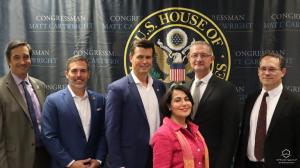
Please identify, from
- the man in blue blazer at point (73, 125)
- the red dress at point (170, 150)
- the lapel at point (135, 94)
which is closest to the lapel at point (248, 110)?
the red dress at point (170, 150)

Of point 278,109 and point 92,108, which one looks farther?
point 92,108

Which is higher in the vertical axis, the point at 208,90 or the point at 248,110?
the point at 208,90

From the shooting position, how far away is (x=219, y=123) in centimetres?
295

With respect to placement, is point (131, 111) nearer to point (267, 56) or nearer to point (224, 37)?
point (267, 56)

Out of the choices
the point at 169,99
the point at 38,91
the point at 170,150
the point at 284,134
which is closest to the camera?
the point at 170,150

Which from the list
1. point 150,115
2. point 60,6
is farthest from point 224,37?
point 60,6

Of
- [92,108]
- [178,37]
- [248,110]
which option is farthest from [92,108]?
[178,37]

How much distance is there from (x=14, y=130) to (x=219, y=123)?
1.64 metres

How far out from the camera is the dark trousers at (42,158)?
329 centimetres

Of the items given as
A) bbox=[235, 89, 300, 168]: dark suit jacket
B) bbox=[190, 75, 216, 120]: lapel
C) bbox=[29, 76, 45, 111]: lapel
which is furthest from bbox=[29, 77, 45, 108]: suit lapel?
bbox=[235, 89, 300, 168]: dark suit jacket

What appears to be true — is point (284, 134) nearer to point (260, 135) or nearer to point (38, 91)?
point (260, 135)

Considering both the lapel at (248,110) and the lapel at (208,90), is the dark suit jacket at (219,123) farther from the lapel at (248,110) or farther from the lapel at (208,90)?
the lapel at (248,110)

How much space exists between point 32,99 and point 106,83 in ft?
3.40

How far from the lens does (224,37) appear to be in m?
4.05
